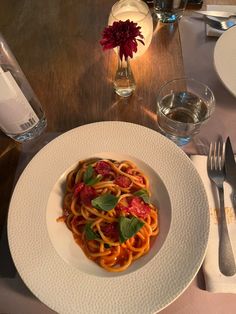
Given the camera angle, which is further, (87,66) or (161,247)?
(87,66)

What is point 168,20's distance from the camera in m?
1.08

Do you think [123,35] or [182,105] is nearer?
[123,35]

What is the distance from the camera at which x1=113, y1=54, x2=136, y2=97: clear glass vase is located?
90cm

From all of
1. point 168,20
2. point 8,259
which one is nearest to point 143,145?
point 8,259

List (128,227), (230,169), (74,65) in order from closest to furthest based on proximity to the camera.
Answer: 1. (128,227)
2. (230,169)
3. (74,65)

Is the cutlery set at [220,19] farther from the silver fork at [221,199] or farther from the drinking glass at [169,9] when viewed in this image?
the silver fork at [221,199]

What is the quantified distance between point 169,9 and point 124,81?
361 mm

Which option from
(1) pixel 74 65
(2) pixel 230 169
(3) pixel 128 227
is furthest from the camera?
(1) pixel 74 65

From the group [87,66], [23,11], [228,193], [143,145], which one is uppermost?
[23,11]

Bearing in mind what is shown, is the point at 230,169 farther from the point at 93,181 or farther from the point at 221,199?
the point at 93,181

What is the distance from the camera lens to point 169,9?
1063 millimetres

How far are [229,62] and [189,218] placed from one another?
0.52 m

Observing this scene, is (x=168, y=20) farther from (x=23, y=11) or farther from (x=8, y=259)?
(x=8, y=259)

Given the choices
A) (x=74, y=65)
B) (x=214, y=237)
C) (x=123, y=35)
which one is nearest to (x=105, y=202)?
(x=214, y=237)
